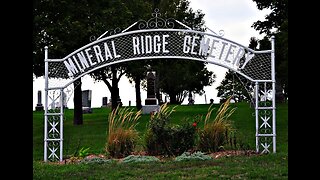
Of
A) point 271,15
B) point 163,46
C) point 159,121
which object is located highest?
point 271,15

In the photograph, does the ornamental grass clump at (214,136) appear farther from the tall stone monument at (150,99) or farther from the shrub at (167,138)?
the tall stone monument at (150,99)

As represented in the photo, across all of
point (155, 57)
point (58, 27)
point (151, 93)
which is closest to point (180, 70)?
point (151, 93)

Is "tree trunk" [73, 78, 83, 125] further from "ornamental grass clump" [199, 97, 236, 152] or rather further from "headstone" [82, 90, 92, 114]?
"ornamental grass clump" [199, 97, 236, 152]

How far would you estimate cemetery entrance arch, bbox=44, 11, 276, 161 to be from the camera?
39.9ft

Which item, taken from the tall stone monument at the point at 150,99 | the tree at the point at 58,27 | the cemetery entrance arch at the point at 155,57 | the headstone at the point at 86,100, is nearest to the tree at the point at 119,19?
the tree at the point at 58,27

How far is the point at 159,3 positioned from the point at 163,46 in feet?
80.0

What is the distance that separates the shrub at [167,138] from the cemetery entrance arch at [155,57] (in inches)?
59.9

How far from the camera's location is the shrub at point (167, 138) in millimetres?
11797

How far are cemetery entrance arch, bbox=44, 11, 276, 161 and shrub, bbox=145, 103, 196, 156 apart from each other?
4.99 ft

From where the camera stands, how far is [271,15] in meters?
33.7

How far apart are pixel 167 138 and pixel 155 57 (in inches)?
75.5
